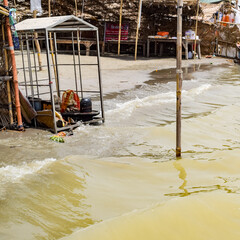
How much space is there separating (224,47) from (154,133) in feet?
70.0

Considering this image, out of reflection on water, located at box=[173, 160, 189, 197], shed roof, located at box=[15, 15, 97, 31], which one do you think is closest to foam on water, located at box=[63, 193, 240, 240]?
reflection on water, located at box=[173, 160, 189, 197]

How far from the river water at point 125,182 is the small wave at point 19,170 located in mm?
15

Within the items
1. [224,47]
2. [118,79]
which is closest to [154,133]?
[118,79]

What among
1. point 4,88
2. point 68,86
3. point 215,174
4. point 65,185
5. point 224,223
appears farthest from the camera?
point 68,86

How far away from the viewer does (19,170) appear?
17.1ft

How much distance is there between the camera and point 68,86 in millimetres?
13008

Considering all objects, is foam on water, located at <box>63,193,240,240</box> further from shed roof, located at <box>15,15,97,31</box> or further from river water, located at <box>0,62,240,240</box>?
shed roof, located at <box>15,15,97,31</box>

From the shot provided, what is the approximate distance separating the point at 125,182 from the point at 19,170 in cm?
160

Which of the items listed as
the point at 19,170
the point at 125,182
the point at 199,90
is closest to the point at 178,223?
the point at 125,182

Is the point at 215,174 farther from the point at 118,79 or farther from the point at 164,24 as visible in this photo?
the point at 164,24

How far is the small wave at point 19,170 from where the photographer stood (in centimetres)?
492

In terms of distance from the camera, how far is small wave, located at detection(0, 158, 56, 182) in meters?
4.92

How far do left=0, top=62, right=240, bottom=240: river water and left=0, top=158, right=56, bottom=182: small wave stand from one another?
1 centimetres

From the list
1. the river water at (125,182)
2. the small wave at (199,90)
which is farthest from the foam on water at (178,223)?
the small wave at (199,90)
